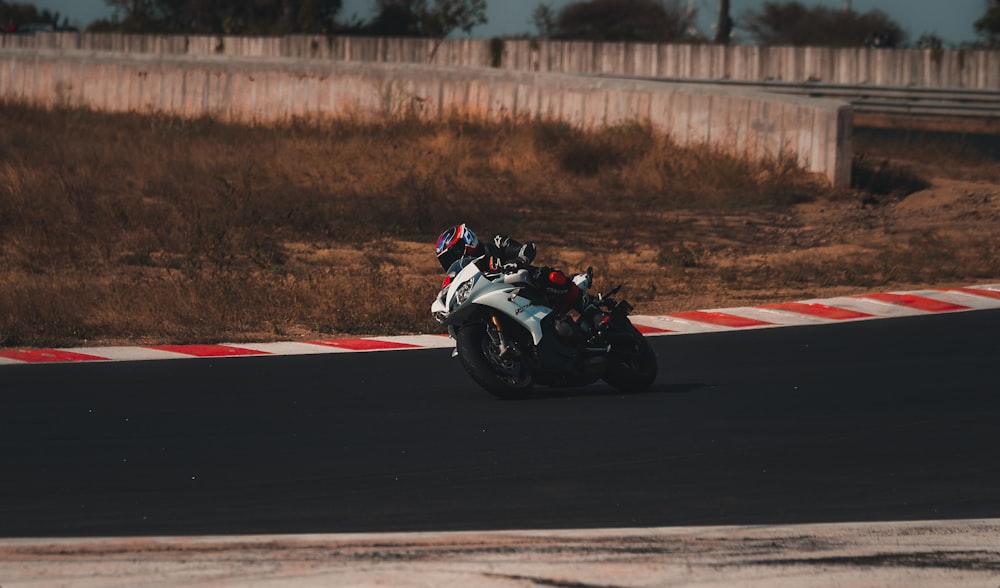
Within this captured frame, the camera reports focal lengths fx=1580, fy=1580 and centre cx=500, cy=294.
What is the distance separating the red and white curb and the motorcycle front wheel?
3063mm

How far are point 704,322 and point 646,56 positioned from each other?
34110 millimetres

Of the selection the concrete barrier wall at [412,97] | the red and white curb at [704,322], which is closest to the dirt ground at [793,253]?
the red and white curb at [704,322]

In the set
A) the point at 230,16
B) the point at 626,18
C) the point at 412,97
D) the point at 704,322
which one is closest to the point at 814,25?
the point at 626,18

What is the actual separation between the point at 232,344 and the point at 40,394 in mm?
2990

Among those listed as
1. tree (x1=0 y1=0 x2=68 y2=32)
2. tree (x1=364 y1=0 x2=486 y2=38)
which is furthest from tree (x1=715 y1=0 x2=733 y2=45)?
tree (x1=0 y1=0 x2=68 y2=32)

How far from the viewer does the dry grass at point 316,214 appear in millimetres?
15578

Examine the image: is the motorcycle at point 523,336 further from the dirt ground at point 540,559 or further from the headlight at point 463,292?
the dirt ground at point 540,559

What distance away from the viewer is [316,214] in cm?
2177

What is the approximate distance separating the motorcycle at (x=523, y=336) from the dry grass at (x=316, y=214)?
4.33 meters

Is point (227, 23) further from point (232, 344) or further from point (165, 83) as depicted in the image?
point (232, 344)

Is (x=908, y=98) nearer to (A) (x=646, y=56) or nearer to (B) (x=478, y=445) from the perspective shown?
(A) (x=646, y=56)

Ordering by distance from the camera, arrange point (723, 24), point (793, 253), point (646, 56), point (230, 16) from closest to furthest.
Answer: point (793, 253), point (646, 56), point (723, 24), point (230, 16)

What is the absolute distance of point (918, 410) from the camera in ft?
33.3

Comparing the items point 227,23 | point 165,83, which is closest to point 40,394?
point 165,83
